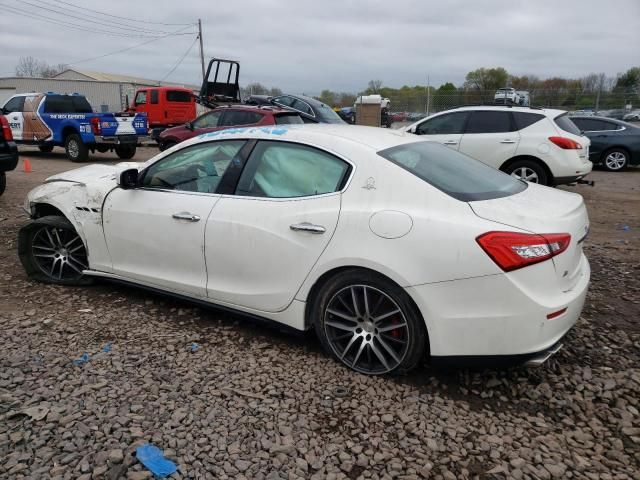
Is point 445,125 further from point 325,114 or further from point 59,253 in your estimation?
point 59,253

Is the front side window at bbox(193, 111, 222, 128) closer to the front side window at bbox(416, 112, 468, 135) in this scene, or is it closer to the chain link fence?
A: the front side window at bbox(416, 112, 468, 135)

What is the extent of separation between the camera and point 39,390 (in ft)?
9.89

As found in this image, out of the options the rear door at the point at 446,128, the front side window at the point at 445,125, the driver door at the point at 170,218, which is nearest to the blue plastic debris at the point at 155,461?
the driver door at the point at 170,218

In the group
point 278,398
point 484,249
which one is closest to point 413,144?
point 484,249

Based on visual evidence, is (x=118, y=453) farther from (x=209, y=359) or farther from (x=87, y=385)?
(x=209, y=359)

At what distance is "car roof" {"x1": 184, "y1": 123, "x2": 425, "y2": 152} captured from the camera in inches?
133

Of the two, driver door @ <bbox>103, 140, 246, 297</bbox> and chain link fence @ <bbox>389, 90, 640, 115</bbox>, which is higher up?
chain link fence @ <bbox>389, 90, 640, 115</bbox>

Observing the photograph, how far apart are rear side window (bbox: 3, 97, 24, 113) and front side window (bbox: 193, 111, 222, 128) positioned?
5.95 metres

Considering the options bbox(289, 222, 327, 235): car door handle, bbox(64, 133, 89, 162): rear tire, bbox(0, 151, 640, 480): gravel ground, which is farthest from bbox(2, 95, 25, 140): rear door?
bbox(289, 222, 327, 235): car door handle

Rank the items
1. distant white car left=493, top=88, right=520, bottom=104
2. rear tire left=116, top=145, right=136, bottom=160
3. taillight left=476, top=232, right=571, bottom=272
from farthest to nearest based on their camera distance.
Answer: distant white car left=493, top=88, right=520, bottom=104 → rear tire left=116, top=145, right=136, bottom=160 → taillight left=476, top=232, right=571, bottom=272

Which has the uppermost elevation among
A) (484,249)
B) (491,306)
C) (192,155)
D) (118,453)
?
(192,155)

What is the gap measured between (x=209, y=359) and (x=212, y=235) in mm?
837

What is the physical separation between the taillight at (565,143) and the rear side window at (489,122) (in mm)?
770

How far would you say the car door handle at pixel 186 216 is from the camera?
12.0 feet
